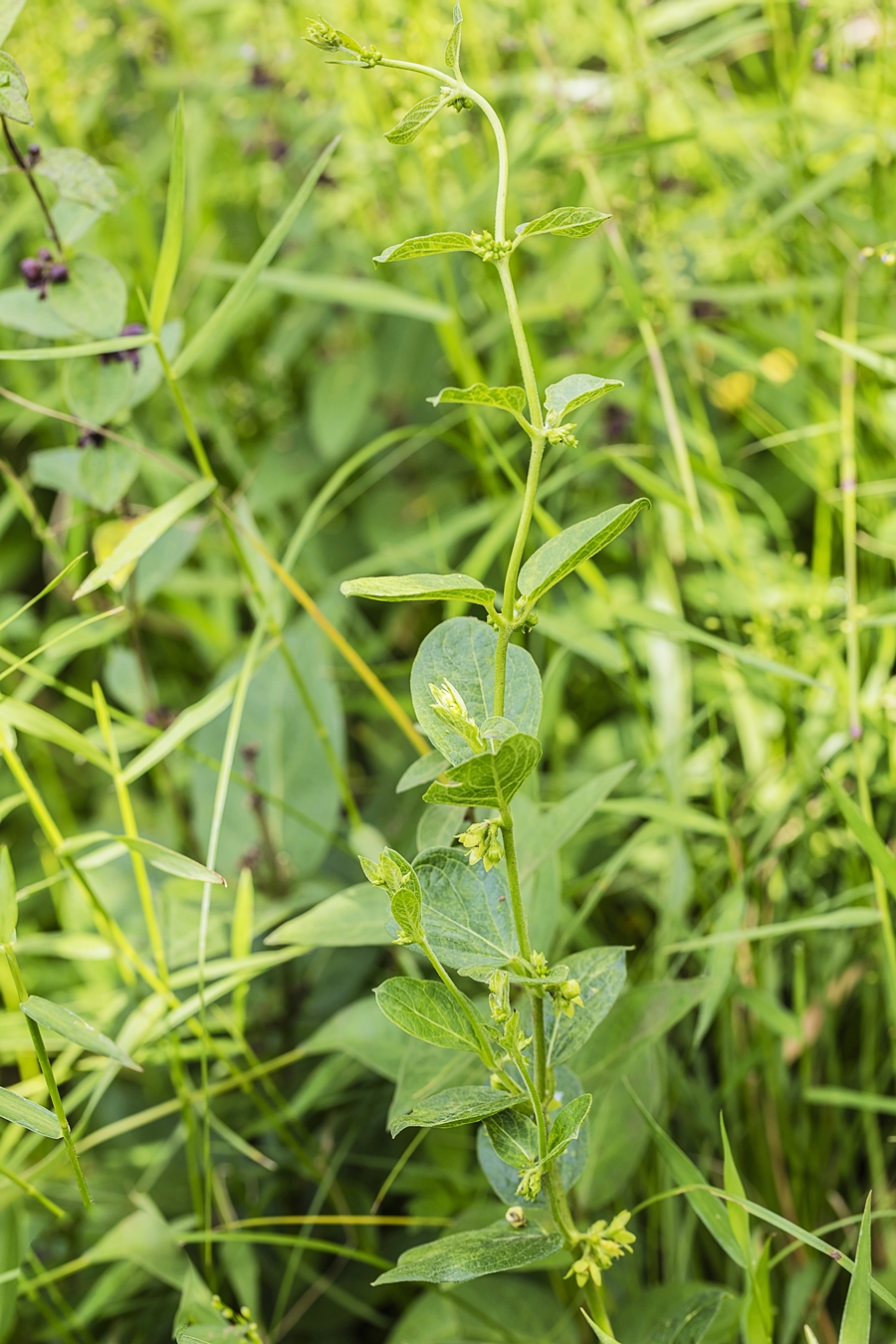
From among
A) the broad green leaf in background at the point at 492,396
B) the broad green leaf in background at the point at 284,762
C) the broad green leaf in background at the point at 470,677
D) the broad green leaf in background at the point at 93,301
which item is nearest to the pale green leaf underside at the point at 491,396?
the broad green leaf in background at the point at 492,396

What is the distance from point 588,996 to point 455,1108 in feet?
0.35

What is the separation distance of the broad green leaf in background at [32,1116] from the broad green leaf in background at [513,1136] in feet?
0.71

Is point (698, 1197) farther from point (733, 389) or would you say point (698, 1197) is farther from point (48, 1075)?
point (733, 389)

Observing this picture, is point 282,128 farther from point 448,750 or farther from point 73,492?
point 448,750

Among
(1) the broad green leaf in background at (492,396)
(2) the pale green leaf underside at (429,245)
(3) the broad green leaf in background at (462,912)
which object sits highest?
(2) the pale green leaf underside at (429,245)

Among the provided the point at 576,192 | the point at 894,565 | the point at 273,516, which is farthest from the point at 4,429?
the point at 894,565

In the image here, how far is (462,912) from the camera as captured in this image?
0.58 meters

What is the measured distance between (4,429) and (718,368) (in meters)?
1.06

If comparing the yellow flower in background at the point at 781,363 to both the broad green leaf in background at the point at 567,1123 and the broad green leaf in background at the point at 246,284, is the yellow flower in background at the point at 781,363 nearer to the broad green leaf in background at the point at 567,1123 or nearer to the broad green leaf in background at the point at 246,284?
the broad green leaf in background at the point at 246,284

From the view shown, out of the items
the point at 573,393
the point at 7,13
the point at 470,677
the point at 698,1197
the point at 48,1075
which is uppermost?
the point at 7,13

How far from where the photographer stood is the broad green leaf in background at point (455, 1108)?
50 cm

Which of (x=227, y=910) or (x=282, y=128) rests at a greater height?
(x=282, y=128)

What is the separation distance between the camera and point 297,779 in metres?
1.09

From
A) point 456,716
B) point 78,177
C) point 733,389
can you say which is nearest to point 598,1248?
point 456,716
